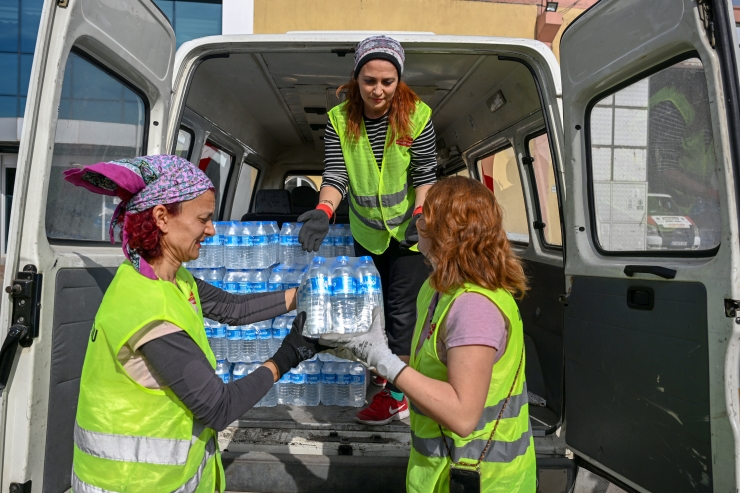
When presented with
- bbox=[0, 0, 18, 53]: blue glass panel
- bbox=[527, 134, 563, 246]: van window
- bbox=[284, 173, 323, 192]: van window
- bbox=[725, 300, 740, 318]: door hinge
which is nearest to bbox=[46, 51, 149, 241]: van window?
bbox=[725, 300, 740, 318]: door hinge

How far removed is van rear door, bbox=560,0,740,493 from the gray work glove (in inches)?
45.9

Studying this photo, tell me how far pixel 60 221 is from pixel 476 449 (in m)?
1.92

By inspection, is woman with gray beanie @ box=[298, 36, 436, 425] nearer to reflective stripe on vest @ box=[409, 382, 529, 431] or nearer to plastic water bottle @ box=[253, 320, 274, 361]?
plastic water bottle @ box=[253, 320, 274, 361]

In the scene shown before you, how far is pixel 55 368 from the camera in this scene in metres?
2.06

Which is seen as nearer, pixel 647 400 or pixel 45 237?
pixel 45 237

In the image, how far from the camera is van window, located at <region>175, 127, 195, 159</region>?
4621mm

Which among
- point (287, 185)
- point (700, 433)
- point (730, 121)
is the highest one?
point (287, 185)

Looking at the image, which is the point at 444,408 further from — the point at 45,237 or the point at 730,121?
the point at 45,237

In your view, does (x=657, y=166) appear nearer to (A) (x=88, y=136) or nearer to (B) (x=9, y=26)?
(A) (x=88, y=136)

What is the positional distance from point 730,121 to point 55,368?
102 inches

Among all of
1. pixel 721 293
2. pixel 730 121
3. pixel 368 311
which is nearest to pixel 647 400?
pixel 721 293

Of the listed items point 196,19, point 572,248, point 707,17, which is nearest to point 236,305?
point 572,248

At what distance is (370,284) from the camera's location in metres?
3.14

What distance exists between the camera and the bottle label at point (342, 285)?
10.1ft
